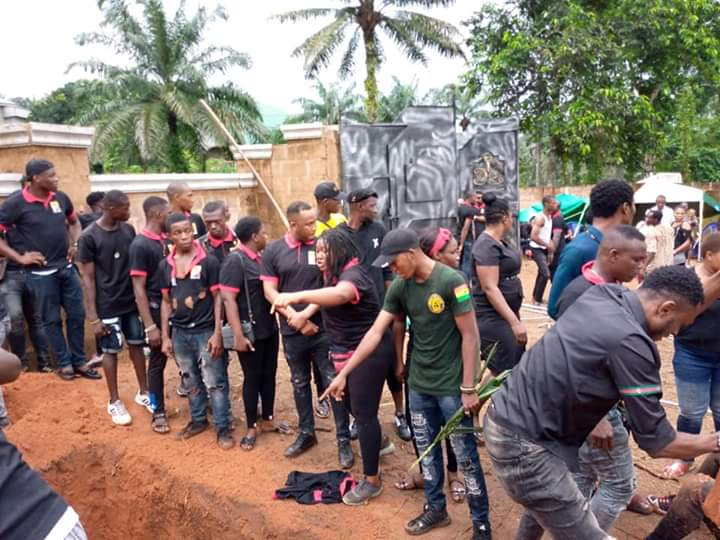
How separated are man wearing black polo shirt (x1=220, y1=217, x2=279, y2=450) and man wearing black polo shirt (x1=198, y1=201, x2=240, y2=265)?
1.93ft

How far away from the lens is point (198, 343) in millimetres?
4488

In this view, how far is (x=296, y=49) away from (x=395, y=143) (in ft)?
31.5

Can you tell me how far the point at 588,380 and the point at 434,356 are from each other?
45.7 inches

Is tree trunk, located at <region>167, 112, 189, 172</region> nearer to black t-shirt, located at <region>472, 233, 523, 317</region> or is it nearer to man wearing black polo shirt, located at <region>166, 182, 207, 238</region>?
man wearing black polo shirt, located at <region>166, 182, 207, 238</region>

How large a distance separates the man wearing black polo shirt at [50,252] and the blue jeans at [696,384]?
17.3ft

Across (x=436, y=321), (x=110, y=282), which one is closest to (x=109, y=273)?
(x=110, y=282)

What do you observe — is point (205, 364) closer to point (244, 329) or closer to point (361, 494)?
point (244, 329)

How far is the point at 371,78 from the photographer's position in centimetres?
1756

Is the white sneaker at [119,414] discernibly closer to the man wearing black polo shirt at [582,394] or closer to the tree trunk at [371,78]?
the man wearing black polo shirt at [582,394]

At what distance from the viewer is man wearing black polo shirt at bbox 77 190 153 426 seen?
481cm

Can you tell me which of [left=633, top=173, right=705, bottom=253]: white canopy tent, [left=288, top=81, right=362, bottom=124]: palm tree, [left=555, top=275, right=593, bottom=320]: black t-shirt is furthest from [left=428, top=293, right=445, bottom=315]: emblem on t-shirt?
[left=288, top=81, right=362, bottom=124]: palm tree

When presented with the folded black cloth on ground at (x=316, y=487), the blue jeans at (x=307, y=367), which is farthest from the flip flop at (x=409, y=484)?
the blue jeans at (x=307, y=367)

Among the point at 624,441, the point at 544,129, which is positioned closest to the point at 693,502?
the point at 624,441

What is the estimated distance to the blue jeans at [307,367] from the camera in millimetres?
4168
